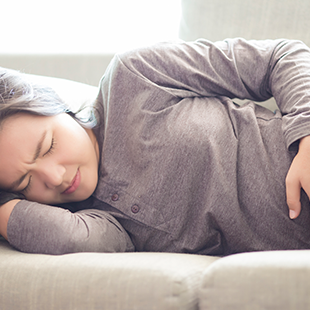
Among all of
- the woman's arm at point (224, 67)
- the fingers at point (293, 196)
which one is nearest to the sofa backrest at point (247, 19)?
the woman's arm at point (224, 67)

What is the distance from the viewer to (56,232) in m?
0.67

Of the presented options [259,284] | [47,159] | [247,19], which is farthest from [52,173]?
[247,19]

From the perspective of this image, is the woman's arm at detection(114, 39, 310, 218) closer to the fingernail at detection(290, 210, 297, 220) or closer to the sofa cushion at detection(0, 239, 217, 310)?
the fingernail at detection(290, 210, 297, 220)

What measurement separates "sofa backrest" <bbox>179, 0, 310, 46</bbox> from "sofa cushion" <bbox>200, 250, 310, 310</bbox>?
802 mm

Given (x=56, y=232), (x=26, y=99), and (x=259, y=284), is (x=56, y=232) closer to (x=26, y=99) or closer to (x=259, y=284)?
(x=26, y=99)

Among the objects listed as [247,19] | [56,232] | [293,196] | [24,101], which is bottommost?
[56,232]

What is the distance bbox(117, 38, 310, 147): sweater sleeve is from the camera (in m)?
0.80

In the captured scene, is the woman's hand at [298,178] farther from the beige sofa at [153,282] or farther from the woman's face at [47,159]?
the woman's face at [47,159]

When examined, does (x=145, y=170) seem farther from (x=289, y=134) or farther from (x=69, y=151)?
(x=289, y=134)

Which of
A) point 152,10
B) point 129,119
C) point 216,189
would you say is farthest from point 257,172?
point 152,10

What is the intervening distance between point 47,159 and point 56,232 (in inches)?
6.1

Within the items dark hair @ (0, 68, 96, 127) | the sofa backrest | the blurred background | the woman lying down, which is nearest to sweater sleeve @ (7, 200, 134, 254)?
the woman lying down

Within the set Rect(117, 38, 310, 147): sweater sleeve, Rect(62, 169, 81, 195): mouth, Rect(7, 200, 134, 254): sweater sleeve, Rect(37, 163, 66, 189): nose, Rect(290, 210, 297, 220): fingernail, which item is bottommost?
Rect(7, 200, 134, 254): sweater sleeve

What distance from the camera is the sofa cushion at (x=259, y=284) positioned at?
1.28 ft
